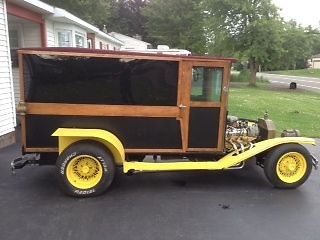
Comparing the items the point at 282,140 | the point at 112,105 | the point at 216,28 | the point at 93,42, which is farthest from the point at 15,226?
the point at 216,28

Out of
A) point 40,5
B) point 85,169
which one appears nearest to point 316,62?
point 40,5

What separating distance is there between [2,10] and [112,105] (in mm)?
4926

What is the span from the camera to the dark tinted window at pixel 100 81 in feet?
17.5

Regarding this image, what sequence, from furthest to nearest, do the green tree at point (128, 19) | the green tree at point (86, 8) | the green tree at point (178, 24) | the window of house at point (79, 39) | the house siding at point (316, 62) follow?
the house siding at point (316, 62)
the green tree at point (128, 19)
the green tree at point (178, 24)
the green tree at point (86, 8)
the window of house at point (79, 39)

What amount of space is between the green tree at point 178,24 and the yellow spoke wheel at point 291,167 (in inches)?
1521

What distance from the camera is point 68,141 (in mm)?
5445

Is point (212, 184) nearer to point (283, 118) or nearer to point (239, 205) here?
point (239, 205)

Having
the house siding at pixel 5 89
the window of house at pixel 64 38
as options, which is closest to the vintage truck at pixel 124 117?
the house siding at pixel 5 89

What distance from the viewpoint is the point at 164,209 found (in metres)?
5.04

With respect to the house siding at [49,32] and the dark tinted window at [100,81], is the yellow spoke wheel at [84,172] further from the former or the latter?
the house siding at [49,32]

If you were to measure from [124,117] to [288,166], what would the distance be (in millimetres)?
2527

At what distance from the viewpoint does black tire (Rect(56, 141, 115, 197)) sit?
5363mm

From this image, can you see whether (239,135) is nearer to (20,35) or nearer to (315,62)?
(20,35)

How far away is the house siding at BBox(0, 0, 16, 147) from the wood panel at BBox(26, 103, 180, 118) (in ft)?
11.6
